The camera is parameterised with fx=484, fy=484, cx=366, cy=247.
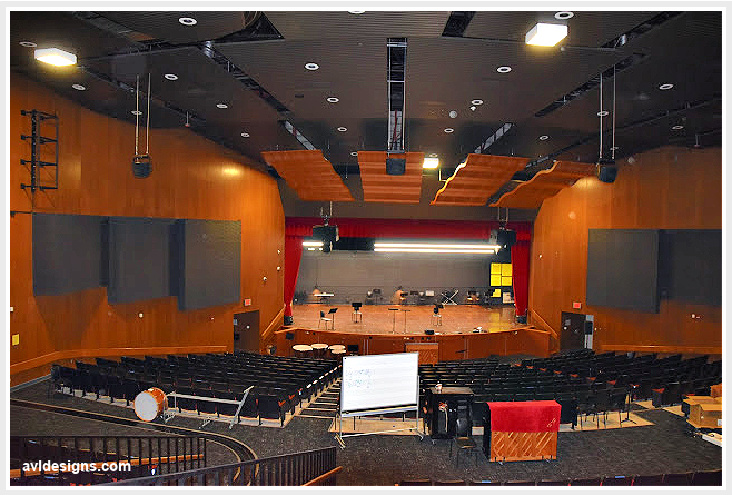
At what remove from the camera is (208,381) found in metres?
9.80

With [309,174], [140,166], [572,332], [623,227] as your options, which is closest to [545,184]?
[623,227]

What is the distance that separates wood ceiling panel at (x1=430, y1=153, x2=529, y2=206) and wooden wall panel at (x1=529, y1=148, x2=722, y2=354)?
3.80m

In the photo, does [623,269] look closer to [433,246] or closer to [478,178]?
[478,178]

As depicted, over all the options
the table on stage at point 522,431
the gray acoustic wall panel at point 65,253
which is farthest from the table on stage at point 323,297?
the table on stage at point 522,431

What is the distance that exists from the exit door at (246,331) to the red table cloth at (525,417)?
38.4 feet

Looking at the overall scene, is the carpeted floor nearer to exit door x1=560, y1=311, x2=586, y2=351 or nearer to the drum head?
the drum head

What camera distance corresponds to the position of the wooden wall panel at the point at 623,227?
39.7 ft

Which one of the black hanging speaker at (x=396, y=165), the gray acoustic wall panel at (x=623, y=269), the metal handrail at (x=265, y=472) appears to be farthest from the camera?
the gray acoustic wall panel at (x=623, y=269)

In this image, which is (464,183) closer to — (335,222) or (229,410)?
(335,222)

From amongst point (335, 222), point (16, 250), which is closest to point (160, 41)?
point (16, 250)

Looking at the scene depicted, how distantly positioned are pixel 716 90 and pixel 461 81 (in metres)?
3.88

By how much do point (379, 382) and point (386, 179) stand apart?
827 centimetres

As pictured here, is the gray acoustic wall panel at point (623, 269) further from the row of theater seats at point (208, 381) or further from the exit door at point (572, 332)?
the row of theater seats at point (208, 381)

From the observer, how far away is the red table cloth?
24.3 feet
